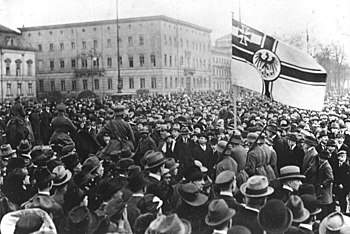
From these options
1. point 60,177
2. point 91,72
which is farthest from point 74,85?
point 60,177

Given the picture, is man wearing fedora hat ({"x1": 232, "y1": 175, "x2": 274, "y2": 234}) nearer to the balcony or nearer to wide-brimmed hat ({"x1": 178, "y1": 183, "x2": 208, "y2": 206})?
wide-brimmed hat ({"x1": 178, "y1": 183, "x2": 208, "y2": 206})

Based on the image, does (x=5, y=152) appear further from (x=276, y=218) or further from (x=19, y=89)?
(x=19, y=89)

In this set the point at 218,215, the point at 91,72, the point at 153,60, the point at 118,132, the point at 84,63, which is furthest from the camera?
the point at 153,60

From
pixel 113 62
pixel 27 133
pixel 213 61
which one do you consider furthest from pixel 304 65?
pixel 213 61

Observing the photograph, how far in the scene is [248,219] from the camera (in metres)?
3.54

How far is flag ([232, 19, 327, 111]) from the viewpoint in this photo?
20.4 ft

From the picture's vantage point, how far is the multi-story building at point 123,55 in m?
23.3

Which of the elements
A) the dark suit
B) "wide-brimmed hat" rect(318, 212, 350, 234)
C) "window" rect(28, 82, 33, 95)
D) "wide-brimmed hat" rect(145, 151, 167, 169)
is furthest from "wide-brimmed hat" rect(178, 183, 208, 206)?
"window" rect(28, 82, 33, 95)

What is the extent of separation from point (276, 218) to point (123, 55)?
23.9m

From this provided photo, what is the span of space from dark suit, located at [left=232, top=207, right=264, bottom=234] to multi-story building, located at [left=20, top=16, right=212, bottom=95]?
18616mm

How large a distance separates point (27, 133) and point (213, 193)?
6.49m

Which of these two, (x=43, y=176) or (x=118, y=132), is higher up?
(x=118, y=132)

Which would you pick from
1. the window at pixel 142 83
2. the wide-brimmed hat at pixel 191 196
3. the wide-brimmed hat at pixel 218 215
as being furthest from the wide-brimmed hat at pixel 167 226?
the window at pixel 142 83

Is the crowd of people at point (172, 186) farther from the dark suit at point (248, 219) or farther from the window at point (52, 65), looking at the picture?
the window at point (52, 65)
